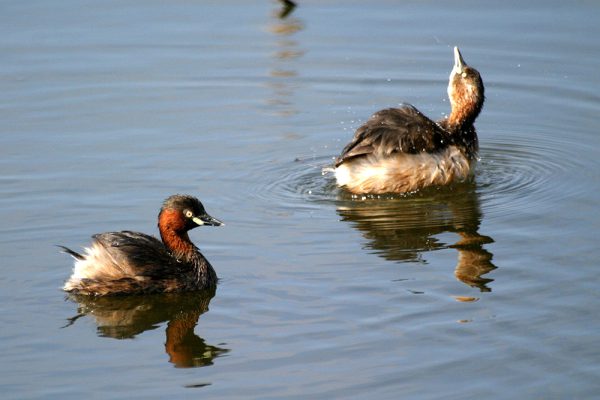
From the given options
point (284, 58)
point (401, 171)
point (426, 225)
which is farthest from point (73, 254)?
point (284, 58)

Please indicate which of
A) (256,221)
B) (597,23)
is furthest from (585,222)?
(597,23)

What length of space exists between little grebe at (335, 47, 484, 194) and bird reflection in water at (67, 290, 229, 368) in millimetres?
2463

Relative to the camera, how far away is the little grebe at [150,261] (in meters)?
9.05

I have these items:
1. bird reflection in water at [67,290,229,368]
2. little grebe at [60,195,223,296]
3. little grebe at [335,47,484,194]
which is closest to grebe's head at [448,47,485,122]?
little grebe at [335,47,484,194]

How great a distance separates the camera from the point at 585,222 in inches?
402

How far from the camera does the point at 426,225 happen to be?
10430 millimetres

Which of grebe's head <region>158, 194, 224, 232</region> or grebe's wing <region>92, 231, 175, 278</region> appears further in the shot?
grebe's head <region>158, 194, 224, 232</region>

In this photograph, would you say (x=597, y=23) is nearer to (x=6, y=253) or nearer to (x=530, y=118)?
(x=530, y=118)

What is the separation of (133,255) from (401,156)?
9.83 ft

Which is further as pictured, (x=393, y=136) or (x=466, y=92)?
(x=466, y=92)

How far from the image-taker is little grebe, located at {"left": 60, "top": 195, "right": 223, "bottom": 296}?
905cm

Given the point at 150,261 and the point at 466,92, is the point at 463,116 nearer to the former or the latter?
the point at 466,92

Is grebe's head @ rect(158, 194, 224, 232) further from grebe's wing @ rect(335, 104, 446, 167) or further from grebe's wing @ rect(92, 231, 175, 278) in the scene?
grebe's wing @ rect(335, 104, 446, 167)

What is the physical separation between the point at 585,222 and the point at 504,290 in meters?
1.69
